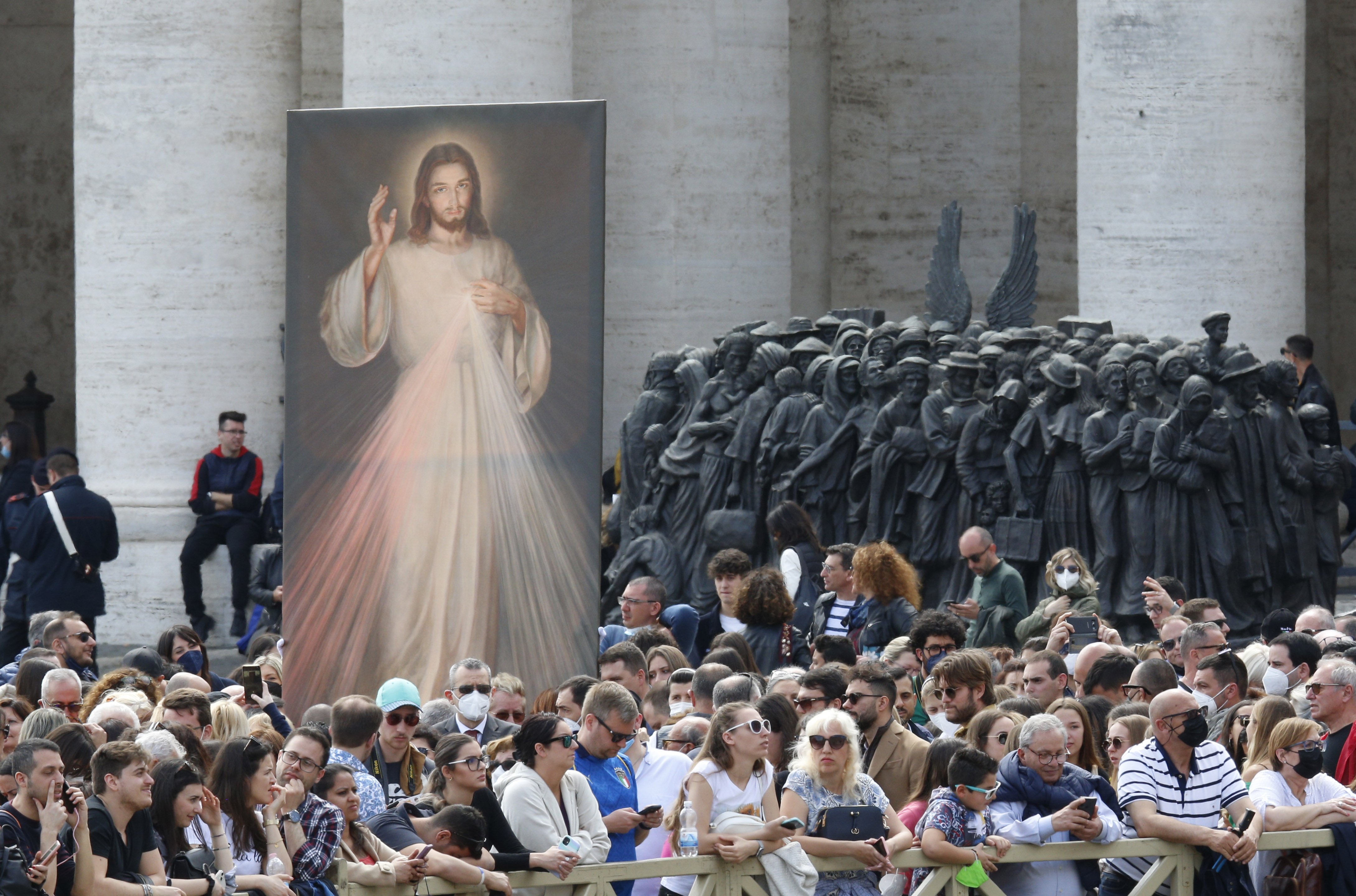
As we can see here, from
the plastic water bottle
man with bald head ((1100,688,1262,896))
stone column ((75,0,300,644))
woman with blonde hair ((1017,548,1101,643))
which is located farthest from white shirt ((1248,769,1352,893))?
stone column ((75,0,300,644))

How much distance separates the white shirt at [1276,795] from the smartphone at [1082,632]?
3.07 metres

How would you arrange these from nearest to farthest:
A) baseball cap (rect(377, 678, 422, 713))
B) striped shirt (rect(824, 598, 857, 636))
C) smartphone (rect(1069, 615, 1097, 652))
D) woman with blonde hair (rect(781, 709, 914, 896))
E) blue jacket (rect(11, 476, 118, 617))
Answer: woman with blonde hair (rect(781, 709, 914, 896)) < baseball cap (rect(377, 678, 422, 713)) < smartphone (rect(1069, 615, 1097, 652)) < striped shirt (rect(824, 598, 857, 636)) < blue jacket (rect(11, 476, 118, 617))

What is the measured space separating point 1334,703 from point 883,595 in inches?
164

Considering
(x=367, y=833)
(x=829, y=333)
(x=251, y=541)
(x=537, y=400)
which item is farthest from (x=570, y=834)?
(x=251, y=541)

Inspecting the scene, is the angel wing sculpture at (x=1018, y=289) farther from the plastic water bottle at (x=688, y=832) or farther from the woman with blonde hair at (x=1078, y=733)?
the plastic water bottle at (x=688, y=832)

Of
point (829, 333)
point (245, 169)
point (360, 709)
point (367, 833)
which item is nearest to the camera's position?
point (367, 833)

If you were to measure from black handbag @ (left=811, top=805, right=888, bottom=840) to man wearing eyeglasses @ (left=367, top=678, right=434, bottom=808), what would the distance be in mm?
1732

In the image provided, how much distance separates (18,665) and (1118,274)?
11029mm

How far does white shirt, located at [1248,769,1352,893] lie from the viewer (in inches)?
347

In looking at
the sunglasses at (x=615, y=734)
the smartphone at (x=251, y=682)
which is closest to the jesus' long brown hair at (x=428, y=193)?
the smartphone at (x=251, y=682)

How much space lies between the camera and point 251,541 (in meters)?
20.6

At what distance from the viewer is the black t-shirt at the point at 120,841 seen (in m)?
7.40

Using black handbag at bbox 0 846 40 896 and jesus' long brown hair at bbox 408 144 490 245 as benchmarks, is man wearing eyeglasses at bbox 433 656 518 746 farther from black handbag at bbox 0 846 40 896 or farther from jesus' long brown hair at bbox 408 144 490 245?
black handbag at bbox 0 846 40 896

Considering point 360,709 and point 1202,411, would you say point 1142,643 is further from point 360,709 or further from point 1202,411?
point 360,709
